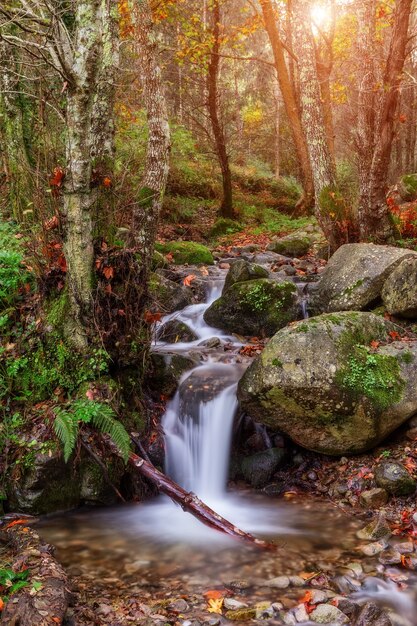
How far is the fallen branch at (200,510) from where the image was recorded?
4523 mm

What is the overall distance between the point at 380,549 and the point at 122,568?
7.00ft

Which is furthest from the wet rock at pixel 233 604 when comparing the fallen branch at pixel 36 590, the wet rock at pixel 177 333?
the wet rock at pixel 177 333

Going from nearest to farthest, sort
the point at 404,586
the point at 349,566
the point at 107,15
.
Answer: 1. the point at 404,586
2. the point at 349,566
3. the point at 107,15

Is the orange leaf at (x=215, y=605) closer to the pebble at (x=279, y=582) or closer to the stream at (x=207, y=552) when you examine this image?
the stream at (x=207, y=552)

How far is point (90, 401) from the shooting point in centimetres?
496

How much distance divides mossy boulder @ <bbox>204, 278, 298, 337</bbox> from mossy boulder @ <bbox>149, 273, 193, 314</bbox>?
100 cm

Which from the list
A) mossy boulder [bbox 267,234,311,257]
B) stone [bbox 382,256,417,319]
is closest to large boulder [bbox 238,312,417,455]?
stone [bbox 382,256,417,319]

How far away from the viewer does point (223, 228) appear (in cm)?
1553

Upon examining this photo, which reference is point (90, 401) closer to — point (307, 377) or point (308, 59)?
point (307, 377)

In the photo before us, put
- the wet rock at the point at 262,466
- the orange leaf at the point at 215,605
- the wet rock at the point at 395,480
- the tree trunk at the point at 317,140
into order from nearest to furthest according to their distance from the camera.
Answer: the orange leaf at the point at 215,605, the wet rock at the point at 395,480, the wet rock at the point at 262,466, the tree trunk at the point at 317,140

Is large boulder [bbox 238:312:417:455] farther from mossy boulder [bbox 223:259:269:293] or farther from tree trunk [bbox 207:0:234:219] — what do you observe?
tree trunk [bbox 207:0:234:219]

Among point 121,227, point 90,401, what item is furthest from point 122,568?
point 121,227

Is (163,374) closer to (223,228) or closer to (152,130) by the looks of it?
(152,130)

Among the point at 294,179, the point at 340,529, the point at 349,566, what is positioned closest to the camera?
the point at 349,566
